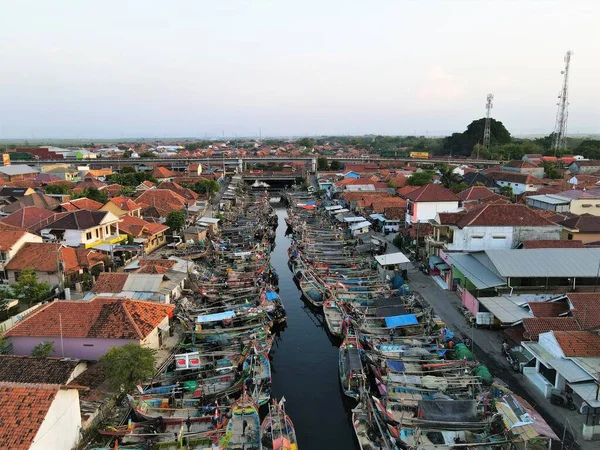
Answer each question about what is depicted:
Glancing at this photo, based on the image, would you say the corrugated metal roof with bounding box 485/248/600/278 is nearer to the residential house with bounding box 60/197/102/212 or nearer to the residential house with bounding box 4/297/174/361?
the residential house with bounding box 4/297/174/361

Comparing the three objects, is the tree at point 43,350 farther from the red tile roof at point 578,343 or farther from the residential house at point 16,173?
the residential house at point 16,173

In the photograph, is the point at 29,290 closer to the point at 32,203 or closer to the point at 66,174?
the point at 32,203

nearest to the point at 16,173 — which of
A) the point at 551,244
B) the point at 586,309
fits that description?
the point at 551,244

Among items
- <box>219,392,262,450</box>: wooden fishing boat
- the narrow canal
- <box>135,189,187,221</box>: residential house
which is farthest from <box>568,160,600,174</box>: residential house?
<box>219,392,262,450</box>: wooden fishing boat

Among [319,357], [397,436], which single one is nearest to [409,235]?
[319,357]

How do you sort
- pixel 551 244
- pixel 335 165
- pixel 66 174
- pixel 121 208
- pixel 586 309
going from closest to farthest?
pixel 586 309 → pixel 551 244 → pixel 121 208 → pixel 66 174 → pixel 335 165

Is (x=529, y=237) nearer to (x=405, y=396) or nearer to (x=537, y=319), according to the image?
(x=537, y=319)
